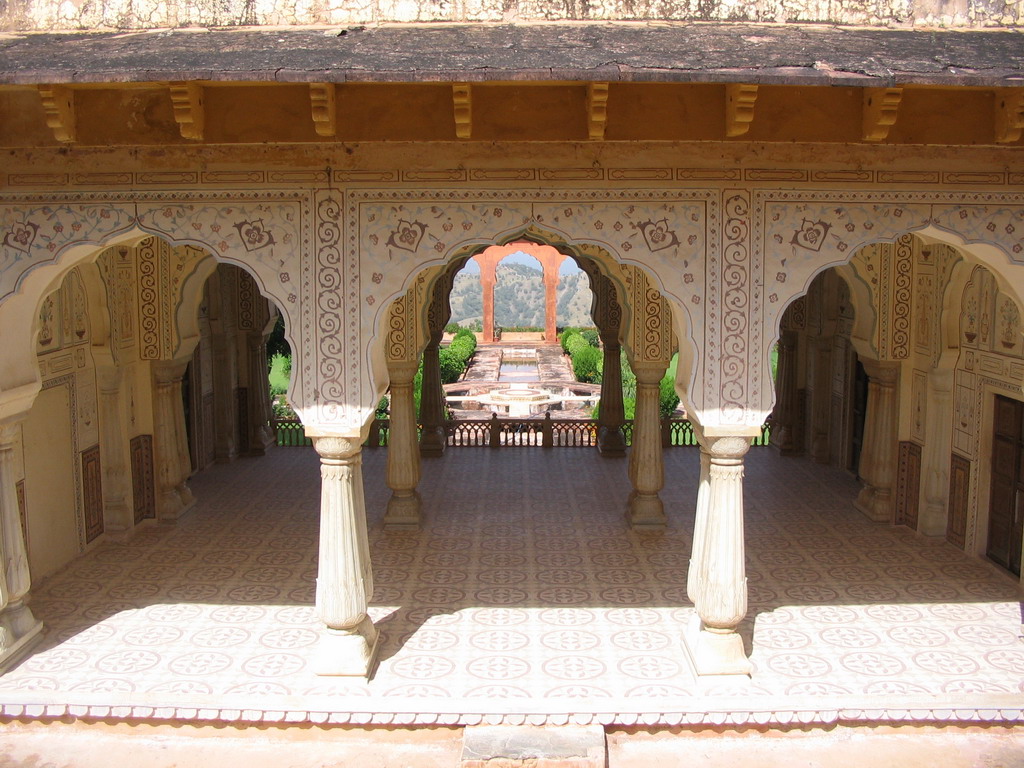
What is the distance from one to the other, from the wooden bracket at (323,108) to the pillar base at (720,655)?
12.3ft

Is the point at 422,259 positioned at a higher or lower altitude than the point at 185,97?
lower

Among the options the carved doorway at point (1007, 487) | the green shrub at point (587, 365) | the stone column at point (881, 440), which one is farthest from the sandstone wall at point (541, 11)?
the green shrub at point (587, 365)

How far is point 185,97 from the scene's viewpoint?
487 cm

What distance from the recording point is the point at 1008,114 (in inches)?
196

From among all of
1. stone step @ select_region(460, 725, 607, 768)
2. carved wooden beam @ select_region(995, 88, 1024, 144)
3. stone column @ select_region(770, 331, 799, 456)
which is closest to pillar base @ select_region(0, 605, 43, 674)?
stone step @ select_region(460, 725, 607, 768)

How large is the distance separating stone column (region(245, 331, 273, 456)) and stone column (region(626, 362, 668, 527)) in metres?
5.65

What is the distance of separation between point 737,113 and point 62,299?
5.66 meters

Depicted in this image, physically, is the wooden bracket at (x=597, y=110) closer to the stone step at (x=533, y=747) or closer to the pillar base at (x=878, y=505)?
the stone step at (x=533, y=747)

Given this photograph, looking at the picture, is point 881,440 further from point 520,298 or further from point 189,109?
point 520,298

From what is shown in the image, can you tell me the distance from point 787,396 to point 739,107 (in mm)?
7898

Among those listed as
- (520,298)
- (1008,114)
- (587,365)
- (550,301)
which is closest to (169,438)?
(1008,114)

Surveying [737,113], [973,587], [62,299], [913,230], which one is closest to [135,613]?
[62,299]

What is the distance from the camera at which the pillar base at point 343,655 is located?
5691 millimetres

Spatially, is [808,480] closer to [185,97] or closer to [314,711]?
[314,711]
